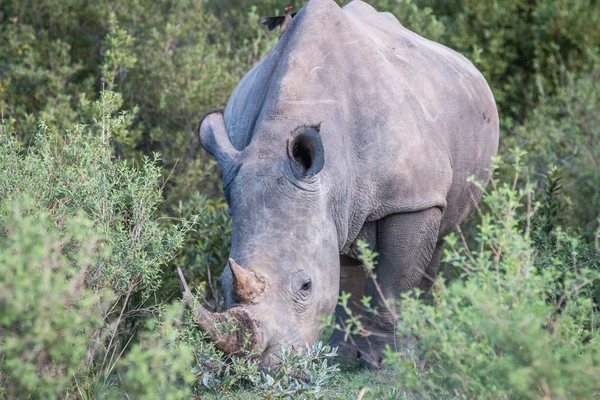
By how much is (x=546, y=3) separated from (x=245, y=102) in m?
7.28

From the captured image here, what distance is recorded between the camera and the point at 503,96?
12992 millimetres

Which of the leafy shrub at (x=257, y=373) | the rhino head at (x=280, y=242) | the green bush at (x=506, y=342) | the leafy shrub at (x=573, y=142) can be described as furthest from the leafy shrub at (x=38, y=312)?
→ the leafy shrub at (x=573, y=142)

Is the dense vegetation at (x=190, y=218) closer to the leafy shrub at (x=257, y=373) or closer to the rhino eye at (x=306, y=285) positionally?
the leafy shrub at (x=257, y=373)

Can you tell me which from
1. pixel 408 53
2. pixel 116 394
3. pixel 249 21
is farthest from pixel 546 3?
pixel 116 394

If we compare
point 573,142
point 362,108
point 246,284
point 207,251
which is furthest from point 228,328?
point 573,142

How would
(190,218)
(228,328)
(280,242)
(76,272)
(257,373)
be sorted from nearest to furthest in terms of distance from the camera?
(76,272), (228,328), (257,373), (280,242), (190,218)

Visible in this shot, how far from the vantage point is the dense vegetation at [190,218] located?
418cm

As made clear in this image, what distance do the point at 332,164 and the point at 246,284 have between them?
1.13m

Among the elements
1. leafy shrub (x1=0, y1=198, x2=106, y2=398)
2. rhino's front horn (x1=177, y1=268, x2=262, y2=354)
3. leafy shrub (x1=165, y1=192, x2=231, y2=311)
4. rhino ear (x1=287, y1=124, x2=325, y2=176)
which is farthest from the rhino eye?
leafy shrub (x1=165, y1=192, x2=231, y2=311)

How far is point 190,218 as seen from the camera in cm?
734

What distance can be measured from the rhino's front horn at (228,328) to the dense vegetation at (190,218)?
86 mm

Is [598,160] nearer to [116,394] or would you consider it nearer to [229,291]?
[229,291]

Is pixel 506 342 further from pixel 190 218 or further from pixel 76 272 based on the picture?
pixel 190 218

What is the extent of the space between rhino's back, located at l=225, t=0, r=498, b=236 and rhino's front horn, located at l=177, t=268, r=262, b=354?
124 cm
